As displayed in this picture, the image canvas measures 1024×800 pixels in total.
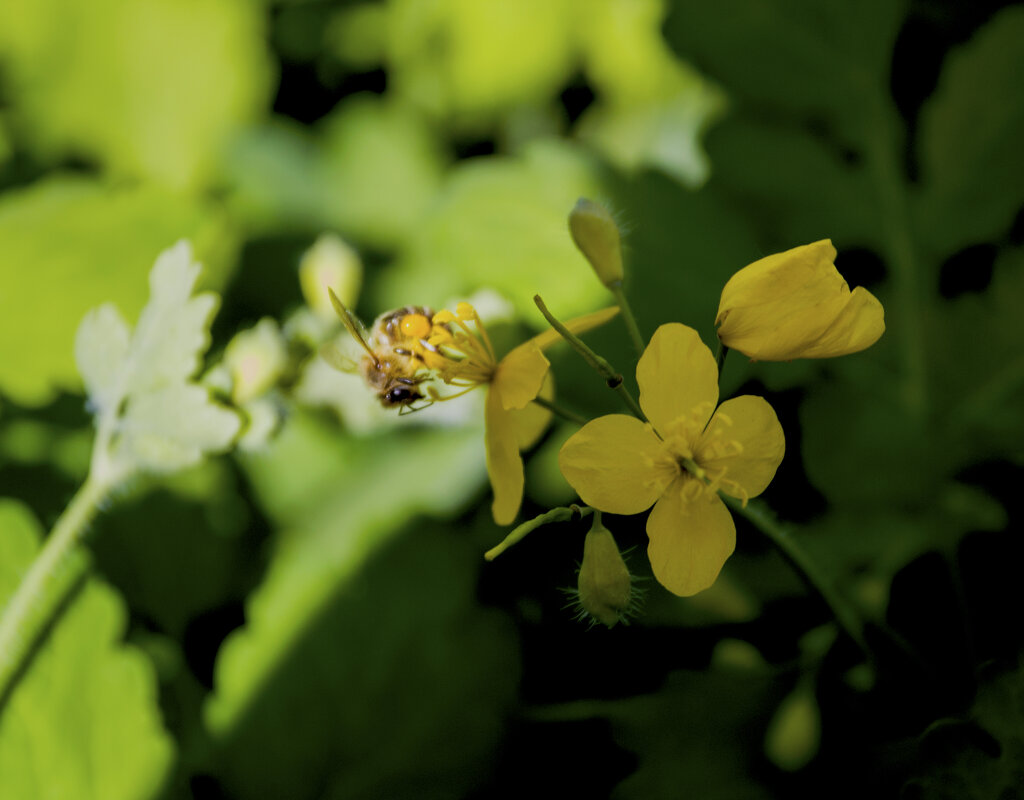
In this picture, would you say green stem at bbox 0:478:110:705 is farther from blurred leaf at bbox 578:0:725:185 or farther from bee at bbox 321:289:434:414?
blurred leaf at bbox 578:0:725:185

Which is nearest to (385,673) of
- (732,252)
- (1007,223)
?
(732,252)

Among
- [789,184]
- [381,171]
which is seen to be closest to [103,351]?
[381,171]

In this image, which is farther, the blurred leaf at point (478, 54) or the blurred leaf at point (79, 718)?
the blurred leaf at point (478, 54)

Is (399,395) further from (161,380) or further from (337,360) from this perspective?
(161,380)

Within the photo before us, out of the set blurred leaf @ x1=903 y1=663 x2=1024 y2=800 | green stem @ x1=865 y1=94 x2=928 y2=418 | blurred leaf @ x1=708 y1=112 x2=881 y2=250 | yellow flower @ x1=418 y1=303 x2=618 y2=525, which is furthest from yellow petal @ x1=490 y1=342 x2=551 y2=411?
green stem @ x1=865 y1=94 x2=928 y2=418

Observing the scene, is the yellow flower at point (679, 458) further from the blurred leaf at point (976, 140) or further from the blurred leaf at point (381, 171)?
the blurred leaf at point (381, 171)

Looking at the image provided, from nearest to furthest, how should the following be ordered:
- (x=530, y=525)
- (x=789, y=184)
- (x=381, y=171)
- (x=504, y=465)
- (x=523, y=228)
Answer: (x=530, y=525) < (x=504, y=465) < (x=523, y=228) < (x=789, y=184) < (x=381, y=171)

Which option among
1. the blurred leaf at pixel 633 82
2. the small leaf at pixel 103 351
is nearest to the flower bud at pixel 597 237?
the small leaf at pixel 103 351
